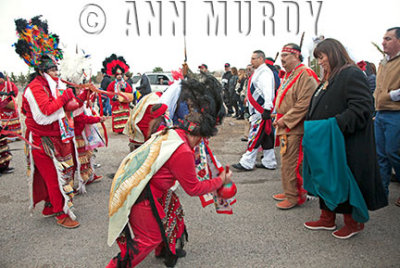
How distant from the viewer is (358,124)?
259 centimetres

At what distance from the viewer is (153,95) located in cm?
391

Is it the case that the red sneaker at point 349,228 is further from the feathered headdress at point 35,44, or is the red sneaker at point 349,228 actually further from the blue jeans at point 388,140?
the feathered headdress at point 35,44

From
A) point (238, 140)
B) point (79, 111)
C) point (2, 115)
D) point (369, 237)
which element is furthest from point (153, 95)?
point (2, 115)

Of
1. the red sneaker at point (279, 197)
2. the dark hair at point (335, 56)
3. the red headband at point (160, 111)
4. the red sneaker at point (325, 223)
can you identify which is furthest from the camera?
the red sneaker at point (279, 197)

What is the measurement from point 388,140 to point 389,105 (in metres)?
0.42

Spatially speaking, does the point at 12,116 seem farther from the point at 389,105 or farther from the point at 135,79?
the point at 135,79

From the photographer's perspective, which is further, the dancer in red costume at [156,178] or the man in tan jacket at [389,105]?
the man in tan jacket at [389,105]

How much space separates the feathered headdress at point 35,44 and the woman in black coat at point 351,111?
290 cm

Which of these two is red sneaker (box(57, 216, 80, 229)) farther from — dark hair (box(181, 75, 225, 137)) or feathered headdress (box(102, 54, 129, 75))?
feathered headdress (box(102, 54, 129, 75))

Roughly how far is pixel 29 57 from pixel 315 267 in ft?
11.7

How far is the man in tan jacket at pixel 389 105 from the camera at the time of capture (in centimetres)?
339

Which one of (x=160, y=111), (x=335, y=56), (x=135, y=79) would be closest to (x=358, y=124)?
(x=335, y=56)

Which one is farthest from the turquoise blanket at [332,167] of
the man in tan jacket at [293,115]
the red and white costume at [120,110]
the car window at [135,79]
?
the car window at [135,79]

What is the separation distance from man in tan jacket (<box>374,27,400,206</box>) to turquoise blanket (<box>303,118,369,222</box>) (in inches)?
46.7
